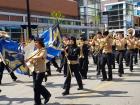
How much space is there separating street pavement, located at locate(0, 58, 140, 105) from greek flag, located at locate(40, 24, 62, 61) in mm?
1176

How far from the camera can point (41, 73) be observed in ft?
34.1

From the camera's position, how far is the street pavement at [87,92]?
35.5 ft

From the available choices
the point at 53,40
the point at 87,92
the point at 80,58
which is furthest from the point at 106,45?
the point at 87,92

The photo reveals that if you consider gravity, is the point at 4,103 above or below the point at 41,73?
below

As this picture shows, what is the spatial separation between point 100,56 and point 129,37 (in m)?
4.08

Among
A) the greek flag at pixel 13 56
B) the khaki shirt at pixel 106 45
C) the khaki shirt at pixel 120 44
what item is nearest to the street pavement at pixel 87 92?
the greek flag at pixel 13 56

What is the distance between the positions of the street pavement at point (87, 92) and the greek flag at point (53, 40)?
1.18m

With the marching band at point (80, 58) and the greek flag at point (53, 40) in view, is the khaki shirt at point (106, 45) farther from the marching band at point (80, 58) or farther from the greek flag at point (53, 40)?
the greek flag at point (53, 40)

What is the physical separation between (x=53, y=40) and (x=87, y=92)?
2.59 m

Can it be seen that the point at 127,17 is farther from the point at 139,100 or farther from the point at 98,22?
the point at 139,100

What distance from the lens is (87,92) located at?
12.3m

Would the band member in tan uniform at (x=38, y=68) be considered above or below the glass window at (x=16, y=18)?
below

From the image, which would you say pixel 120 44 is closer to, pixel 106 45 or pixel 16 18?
pixel 106 45

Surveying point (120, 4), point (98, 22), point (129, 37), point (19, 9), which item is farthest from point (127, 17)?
point (129, 37)
